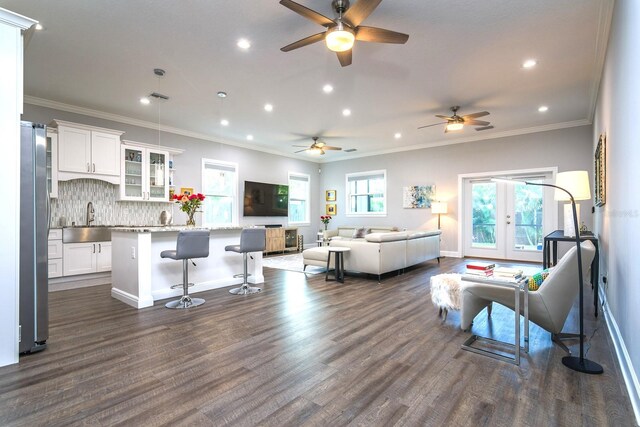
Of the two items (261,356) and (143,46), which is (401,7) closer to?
(143,46)

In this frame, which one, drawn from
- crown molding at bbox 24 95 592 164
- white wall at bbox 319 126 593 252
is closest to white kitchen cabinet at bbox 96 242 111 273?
crown molding at bbox 24 95 592 164

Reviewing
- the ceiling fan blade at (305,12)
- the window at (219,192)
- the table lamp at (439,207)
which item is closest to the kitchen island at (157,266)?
the ceiling fan blade at (305,12)

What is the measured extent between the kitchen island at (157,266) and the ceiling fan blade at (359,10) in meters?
3.03

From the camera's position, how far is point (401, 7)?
3.04m

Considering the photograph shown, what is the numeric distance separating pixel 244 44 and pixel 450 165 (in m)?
6.27

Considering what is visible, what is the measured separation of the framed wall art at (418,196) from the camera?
8.56 m

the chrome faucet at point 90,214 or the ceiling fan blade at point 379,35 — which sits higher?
the ceiling fan blade at point 379,35

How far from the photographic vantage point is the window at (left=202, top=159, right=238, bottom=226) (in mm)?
7848

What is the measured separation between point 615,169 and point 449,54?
215 cm

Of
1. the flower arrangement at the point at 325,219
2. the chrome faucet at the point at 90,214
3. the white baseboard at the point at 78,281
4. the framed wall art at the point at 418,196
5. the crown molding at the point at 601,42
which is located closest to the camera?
the crown molding at the point at 601,42

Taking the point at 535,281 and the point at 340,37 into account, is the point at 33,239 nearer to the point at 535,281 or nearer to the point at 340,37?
the point at 340,37

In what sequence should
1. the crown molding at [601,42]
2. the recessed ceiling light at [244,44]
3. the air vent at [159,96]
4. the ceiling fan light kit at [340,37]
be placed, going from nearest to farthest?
the ceiling fan light kit at [340,37] → the crown molding at [601,42] → the recessed ceiling light at [244,44] → the air vent at [159,96]

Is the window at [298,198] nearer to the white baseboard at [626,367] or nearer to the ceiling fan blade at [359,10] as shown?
the ceiling fan blade at [359,10]

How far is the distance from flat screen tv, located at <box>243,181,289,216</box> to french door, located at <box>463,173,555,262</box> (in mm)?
5016
